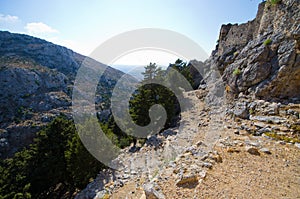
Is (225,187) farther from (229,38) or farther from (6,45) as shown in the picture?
(6,45)

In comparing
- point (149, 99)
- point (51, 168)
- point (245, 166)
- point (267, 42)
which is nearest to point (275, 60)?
point (267, 42)

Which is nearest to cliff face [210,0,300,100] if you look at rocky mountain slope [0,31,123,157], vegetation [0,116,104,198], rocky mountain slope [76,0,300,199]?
rocky mountain slope [76,0,300,199]

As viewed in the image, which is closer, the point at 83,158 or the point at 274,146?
the point at 274,146

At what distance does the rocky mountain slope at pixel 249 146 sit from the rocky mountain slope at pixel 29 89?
155 ft

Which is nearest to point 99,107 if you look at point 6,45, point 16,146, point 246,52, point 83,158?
point 16,146

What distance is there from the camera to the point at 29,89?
2574 inches

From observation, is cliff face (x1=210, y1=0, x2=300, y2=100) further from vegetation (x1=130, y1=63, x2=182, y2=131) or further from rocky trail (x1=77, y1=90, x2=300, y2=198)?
vegetation (x1=130, y1=63, x2=182, y2=131)

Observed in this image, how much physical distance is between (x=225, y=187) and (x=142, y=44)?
1345cm

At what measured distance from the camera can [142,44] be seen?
14.9 meters

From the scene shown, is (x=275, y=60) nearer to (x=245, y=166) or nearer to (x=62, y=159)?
(x=245, y=166)

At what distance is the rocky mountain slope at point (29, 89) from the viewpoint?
46.8 meters

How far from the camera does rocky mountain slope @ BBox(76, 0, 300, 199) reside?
4254 millimetres

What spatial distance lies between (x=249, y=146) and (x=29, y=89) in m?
81.0

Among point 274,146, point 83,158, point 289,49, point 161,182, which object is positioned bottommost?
point 83,158
